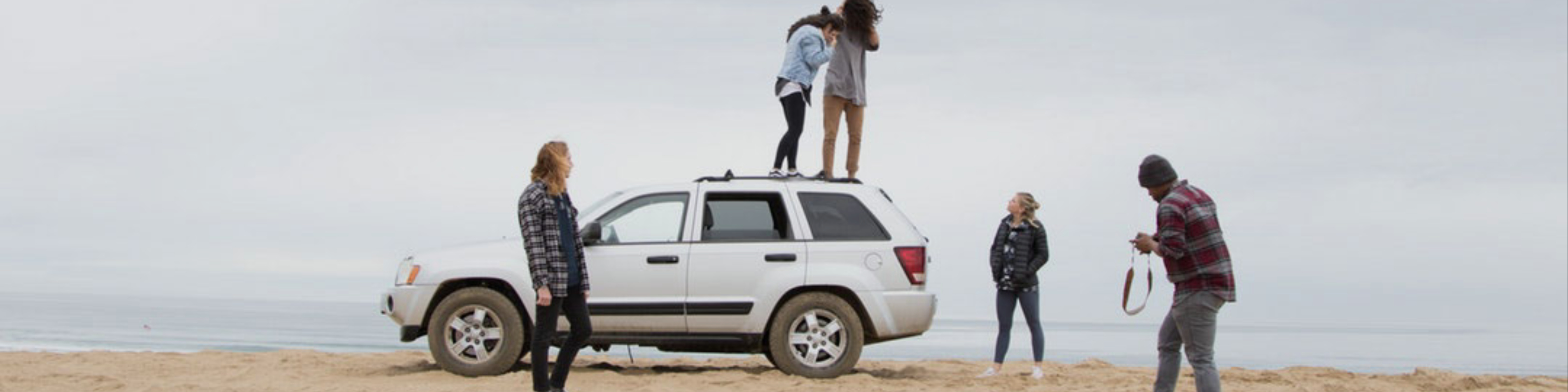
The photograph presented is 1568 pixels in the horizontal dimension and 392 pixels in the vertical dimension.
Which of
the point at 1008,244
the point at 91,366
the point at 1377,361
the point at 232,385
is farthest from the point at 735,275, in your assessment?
the point at 1377,361

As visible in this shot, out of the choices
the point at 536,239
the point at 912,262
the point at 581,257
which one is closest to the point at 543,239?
the point at 536,239

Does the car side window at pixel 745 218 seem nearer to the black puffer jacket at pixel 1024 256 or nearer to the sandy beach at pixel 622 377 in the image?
the sandy beach at pixel 622 377

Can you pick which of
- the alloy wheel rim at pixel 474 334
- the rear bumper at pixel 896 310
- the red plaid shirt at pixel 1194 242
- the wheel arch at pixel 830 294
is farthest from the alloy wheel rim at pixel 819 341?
the red plaid shirt at pixel 1194 242

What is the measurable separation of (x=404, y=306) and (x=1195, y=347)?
6.46 meters

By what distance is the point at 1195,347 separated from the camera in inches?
308

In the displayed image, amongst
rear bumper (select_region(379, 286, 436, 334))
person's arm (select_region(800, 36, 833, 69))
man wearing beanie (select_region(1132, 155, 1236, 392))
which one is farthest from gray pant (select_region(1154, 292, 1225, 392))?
rear bumper (select_region(379, 286, 436, 334))

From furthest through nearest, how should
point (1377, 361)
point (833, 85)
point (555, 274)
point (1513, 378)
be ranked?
point (1377, 361) < point (1513, 378) < point (833, 85) < point (555, 274)

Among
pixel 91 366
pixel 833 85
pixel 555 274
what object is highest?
pixel 833 85

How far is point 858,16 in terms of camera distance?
13102 millimetres

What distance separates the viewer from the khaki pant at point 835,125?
518 inches

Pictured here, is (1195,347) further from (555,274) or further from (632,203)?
(632,203)

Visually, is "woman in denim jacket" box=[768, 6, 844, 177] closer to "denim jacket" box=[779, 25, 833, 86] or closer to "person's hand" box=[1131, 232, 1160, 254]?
"denim jacket" box=[779, 25, 833, 86]

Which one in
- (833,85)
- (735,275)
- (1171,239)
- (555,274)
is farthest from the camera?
(833,85)

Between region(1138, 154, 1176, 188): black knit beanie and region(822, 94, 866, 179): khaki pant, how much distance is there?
536 centimetres
